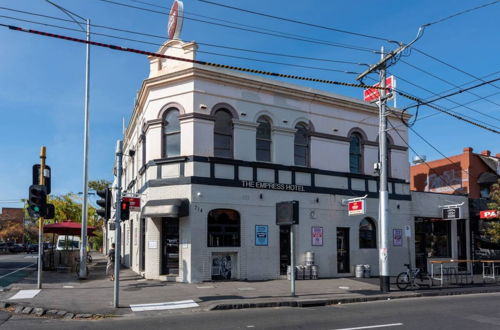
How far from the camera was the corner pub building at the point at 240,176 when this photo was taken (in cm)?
1764

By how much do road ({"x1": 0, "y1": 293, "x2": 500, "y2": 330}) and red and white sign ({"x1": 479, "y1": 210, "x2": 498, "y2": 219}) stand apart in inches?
415

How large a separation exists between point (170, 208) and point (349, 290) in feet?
23.1

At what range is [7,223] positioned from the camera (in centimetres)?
Result: 7288

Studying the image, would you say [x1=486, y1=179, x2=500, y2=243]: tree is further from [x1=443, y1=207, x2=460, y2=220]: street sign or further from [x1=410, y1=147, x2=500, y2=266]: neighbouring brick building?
[x1=410, y1=147, x2=500, y2=266]: neighbouring brick building

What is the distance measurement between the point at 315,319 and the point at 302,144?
420 inches

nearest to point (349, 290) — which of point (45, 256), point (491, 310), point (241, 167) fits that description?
point (491, 310)

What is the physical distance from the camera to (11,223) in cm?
7312

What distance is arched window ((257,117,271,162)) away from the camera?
19.4 m

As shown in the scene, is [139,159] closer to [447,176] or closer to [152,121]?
[152,121]


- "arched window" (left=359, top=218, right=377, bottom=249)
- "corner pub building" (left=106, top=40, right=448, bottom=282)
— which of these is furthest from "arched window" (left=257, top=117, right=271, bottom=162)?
"arched window" (left=359, top=218, right=377, bottom=249)

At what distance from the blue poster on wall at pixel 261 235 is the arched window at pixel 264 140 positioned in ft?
9.41

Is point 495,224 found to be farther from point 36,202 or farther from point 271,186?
point 36,202

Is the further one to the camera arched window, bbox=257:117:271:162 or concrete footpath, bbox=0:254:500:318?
arched window, bbox=257:117:271:162

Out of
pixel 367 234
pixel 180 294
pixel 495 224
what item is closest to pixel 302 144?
pixel 367 234
